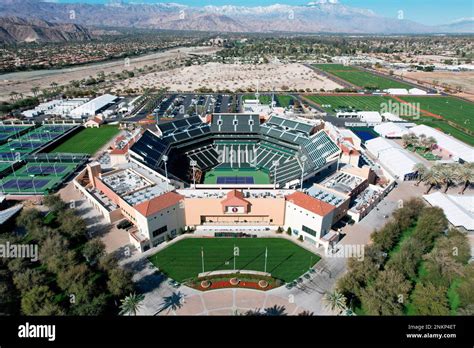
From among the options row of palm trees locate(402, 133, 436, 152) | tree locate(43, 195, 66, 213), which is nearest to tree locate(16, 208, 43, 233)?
tree locate(43, 195, 66, 213)

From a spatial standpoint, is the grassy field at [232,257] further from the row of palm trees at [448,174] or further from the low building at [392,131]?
the low building at [392,131]

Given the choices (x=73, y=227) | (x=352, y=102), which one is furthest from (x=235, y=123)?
(x=352, y=102)

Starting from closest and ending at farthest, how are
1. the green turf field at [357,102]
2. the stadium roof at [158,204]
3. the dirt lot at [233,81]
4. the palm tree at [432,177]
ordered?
the stadium roof at [158,204], the palm tree at [432,177], the green turf field at [357,102], the dirt lot at [233,81]

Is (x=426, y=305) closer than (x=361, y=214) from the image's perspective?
Yes

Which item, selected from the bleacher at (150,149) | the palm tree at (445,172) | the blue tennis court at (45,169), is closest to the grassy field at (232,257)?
the bleacher at (150,149)

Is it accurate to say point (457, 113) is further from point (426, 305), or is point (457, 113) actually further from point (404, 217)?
point (426, 305)

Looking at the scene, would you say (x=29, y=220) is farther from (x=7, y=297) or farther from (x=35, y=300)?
(x=35, y=300)
